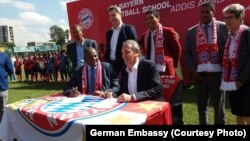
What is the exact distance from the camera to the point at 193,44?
4500 mm

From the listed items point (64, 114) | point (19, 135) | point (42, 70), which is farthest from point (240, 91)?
point (42, 70)

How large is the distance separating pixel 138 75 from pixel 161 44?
1177 mm

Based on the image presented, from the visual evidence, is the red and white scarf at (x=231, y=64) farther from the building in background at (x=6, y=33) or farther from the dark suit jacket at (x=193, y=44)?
the building in background at (x=6, y=33)

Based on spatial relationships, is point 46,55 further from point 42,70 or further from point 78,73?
point 78,73

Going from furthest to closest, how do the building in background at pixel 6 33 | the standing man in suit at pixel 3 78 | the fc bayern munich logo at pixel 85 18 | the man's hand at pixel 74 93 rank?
1. the building in background at pixel 6 33
2. the fc bayern munich logo at pixel 85 18
3. the standing man in suit at pixel 3 78
4. the man's hand at pixel 74 93

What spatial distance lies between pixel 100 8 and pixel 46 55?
816 centimetres

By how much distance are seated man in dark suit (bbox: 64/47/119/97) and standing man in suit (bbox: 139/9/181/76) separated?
85cm

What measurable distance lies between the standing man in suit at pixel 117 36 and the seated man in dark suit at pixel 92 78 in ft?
2.29

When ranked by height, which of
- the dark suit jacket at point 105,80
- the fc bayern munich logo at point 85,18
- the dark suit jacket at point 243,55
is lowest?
the dark suit jacket at point 105,80

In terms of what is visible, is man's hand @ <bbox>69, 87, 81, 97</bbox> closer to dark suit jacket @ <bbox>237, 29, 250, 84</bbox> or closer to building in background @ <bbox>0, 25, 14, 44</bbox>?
dark suit jacket @ <bbox>237, 29, 250, 84</bbox>

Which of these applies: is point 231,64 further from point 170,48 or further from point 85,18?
point 85,18

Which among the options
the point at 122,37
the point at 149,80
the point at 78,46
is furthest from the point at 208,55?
the point at 78,46

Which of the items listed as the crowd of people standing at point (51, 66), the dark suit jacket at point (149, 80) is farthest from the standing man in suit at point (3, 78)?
the crowd of people standing at point (51, 66)

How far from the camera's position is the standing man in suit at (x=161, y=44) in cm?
479
